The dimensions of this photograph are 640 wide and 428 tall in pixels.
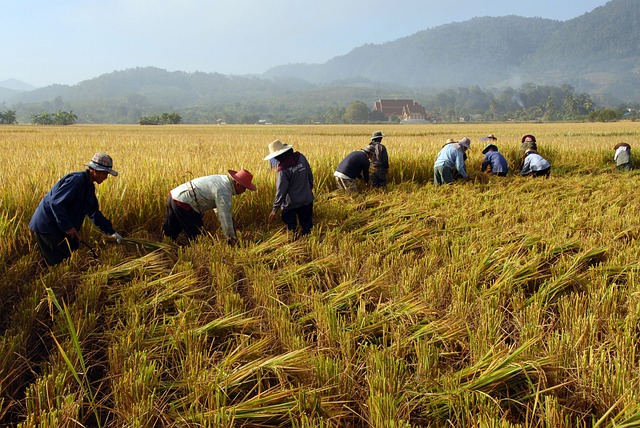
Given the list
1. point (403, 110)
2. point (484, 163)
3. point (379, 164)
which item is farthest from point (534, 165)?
point (403, 110)

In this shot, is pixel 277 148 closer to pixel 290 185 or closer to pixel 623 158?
pixel 290 185

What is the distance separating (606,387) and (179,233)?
159 inches

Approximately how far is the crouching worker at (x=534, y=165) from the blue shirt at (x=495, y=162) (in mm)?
484

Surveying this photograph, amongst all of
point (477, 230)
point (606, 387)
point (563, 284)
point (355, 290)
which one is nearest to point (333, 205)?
point (477, 230)

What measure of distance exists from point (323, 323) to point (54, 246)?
8.70 feet

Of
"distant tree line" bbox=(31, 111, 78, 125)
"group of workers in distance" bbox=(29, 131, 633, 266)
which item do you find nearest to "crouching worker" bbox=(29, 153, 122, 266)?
"group of workers in distance" bbox=(29, 131, 633, 266)

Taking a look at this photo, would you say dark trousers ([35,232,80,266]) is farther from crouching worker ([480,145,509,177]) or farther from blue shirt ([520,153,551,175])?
blue shirt ([520,153,551,175])

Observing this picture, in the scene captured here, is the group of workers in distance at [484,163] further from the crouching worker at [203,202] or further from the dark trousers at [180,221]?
the dark trousers at [180,221]

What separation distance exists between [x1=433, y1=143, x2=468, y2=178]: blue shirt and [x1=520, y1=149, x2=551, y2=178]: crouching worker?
1886mm

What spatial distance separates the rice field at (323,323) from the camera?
1786 millimetres

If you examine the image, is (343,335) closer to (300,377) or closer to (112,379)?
(300,377)

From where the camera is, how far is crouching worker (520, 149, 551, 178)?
7.99 metres

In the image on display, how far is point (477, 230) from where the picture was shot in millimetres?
4297

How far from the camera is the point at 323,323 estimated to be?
2.41 meters
